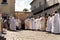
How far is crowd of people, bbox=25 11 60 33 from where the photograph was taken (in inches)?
758

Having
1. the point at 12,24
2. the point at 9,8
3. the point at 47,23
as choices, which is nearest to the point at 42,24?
the point at 47,23

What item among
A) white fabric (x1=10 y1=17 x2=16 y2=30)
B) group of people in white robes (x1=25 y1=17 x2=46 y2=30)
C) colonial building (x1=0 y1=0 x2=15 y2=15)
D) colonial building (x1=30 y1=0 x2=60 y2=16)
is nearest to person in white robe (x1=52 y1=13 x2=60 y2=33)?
colonial building (x1=30 y1=0 x2=60 y2=16)

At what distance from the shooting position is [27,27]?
30844 mm

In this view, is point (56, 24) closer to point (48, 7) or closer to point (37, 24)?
point (37, 24)

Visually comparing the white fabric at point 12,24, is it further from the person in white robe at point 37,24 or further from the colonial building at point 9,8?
the colonial building at point 9,8

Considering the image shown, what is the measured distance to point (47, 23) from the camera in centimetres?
2178

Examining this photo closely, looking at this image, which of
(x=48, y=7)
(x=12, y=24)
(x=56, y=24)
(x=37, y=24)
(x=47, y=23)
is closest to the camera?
(x=56, y=24)

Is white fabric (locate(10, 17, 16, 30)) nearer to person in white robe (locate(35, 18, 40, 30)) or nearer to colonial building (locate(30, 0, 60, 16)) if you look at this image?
person in white robe (locate(35, 18, 40, 30))

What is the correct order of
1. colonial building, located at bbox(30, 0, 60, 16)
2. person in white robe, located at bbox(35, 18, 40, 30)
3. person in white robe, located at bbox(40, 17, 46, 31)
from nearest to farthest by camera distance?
person in white robe, located at bbox(40, 17, 46, 31)
person in white robe, located at bbox(35, 18, 40, 30)
colonial building, located at bbox(30, 0, 60, 16)

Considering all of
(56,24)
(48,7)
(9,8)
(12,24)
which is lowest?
(12,24)

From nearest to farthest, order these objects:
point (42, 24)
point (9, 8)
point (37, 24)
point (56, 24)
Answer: point (56, 24), point (42, 24), point (37, 24), point (9, 8)

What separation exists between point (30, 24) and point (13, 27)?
8.79 feet

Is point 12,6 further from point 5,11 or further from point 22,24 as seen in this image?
point 22,24

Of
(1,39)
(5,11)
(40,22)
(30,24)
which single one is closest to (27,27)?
(30,24)
